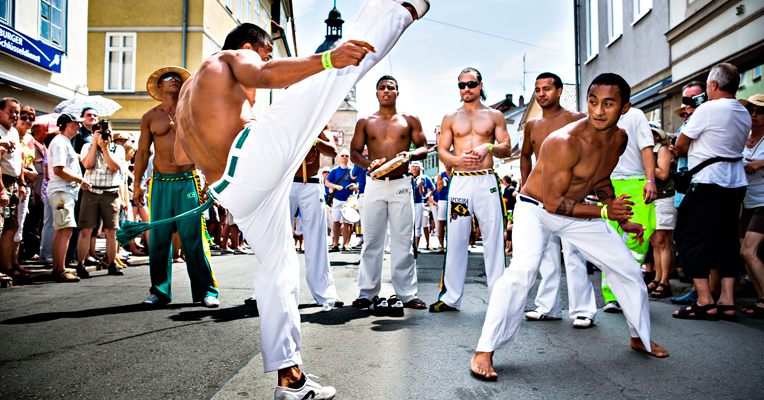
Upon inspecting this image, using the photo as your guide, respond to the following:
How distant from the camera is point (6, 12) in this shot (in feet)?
39.5

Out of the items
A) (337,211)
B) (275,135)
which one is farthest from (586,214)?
(337,211)

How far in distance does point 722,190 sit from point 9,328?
580 centimetres

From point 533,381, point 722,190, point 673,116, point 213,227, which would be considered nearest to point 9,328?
point 533,381

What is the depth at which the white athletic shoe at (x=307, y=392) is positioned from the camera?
8.33 feet

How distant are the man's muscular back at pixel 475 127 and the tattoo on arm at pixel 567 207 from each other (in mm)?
2007

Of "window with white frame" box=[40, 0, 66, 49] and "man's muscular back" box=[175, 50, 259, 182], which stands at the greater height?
"window with white frame" box=[40, 0, 66, 49]

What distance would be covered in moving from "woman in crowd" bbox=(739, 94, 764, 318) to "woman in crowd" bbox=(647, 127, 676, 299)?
908 millimetres

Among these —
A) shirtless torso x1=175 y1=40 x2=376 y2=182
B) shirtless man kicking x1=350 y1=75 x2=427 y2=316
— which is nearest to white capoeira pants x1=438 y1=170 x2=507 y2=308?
shirtless man kicking x1=350 y1=75 x2=427 y2=316

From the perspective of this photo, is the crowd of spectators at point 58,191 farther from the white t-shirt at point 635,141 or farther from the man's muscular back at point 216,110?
the white t-shirt at point 635,141

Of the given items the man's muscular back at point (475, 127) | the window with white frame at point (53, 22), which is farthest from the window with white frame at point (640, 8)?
the window with white frame at point (53, 22)

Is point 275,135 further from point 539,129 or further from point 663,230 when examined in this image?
Result: point 663,230

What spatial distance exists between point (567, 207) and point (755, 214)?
2.89 metres

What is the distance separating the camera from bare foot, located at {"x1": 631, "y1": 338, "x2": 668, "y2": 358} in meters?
3.43

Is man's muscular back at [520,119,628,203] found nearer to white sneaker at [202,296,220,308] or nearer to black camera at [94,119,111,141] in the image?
white sneaker at [202,296,220,308]
